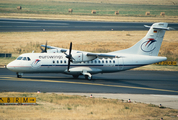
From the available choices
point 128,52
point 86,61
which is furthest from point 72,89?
point 128,52

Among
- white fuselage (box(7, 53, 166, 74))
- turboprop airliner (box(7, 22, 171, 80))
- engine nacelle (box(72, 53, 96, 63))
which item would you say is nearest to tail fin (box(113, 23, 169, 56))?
turboprop airliner (box(7, 22, 171, 80))

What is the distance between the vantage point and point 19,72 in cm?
3369

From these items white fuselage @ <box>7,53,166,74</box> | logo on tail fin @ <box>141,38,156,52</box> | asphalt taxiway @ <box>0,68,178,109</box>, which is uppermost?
logo on tail fin @ <box>141,38,156,52</box>

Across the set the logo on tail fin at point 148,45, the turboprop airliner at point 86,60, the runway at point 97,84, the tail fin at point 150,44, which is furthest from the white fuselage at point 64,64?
the runway at point 97,84

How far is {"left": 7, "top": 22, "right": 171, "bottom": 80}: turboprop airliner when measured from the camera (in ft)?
109

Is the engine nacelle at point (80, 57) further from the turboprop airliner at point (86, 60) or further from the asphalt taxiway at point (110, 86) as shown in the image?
the asphalt taxiway at point (110, 86)

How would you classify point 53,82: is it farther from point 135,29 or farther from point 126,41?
point 135,29

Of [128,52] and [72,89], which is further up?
[128,52]

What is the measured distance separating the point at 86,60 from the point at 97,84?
3.50 m

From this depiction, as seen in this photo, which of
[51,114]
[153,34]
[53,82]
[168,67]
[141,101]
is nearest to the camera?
[51,114]

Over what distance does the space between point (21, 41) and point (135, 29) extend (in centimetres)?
3416

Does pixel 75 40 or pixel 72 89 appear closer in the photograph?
pixel 72 89

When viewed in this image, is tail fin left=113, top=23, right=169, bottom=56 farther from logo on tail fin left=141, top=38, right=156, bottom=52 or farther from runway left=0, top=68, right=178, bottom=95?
runway left=0, top=68, right=178, bottom=95

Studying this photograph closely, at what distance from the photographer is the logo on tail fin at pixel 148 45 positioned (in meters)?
36.5
